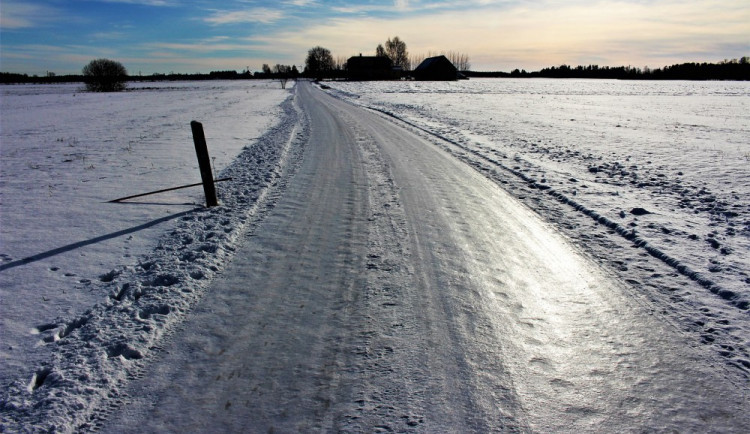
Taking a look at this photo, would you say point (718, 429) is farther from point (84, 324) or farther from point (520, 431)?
point (84, 324)

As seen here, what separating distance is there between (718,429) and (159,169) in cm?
1024

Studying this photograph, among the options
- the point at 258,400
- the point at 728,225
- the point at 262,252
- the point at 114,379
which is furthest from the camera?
the point at 728,225

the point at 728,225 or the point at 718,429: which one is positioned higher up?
the point at 728,225

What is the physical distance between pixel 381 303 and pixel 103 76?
7829cm

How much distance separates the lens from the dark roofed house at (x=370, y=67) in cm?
9312

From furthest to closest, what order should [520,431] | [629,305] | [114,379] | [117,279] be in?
[117,279] < [629,305] < [114,379] < [520,431]

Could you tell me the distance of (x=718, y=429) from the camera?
7.68ft

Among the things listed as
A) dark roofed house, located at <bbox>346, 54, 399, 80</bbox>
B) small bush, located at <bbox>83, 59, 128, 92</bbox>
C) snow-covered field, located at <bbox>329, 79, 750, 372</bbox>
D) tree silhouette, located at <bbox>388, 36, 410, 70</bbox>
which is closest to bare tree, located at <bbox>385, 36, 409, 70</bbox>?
tree silhouette, located at <bbox>388, 36, 410, 70</bbox>

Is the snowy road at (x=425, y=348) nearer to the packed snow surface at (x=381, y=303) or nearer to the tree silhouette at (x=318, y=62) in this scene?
the packed snow surface at (x=381, y=303)

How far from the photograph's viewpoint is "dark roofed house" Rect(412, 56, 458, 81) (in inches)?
3081

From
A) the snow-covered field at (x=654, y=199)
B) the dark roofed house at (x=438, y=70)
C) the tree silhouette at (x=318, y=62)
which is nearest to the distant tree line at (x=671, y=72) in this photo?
the dark roofed house at (x=438, y=70)

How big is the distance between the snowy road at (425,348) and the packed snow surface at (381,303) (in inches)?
0.6

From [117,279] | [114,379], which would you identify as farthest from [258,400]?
[117,279]

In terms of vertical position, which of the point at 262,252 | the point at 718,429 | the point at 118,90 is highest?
the point at 118,90
